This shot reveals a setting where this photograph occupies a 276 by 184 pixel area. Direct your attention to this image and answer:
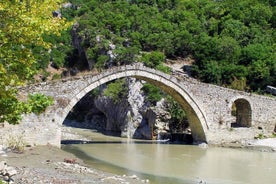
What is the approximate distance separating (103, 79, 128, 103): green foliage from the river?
5.53 m

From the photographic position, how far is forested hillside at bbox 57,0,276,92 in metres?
30.8

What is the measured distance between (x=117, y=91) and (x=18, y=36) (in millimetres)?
21982

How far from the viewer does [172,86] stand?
72.2 feet

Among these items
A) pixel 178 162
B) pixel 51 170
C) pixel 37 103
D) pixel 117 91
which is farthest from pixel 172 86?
pixel 37 103

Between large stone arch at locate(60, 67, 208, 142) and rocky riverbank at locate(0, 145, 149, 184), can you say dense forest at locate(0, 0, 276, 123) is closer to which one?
large stone arch at locate(60, 67, 208, 142)

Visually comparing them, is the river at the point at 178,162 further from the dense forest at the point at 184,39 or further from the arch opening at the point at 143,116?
the dense forest at the point at 184,39

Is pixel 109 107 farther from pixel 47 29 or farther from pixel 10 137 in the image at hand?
pixel 47 29

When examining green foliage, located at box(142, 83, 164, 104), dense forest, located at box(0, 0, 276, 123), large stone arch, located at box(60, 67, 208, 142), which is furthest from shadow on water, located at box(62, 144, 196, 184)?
green foliage, located at box(142, 83, 164, 104)

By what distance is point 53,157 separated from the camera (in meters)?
16.0

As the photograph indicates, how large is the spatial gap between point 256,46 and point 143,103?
36.1 feet

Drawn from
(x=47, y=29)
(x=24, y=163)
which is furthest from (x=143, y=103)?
(x=47, y=29)

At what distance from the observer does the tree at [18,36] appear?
23.0 ft

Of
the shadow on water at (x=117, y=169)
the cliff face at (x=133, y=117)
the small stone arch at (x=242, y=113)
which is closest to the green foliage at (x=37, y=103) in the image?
the shadow on water at (x=117, y=169)

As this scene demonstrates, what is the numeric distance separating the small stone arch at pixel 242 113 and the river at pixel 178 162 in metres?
2.75
